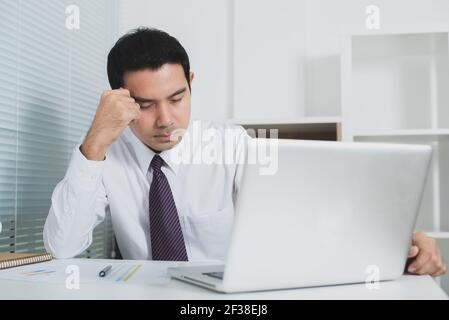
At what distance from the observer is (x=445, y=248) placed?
2.33m

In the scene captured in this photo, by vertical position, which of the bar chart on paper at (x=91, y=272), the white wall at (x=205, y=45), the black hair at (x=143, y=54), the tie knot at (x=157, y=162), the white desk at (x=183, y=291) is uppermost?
the white wall at (x=205, y=45)

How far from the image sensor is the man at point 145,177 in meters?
1.41

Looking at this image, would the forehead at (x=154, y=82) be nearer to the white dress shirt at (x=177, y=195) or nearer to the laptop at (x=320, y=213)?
the white dress shirt at (x=177, y=195)

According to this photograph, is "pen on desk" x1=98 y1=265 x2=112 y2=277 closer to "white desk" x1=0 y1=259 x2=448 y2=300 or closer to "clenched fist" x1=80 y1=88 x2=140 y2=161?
"white desk" x1=0 y1=259 x2=448 y2=300

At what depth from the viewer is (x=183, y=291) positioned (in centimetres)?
85

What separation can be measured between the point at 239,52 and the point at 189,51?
0.29 metres

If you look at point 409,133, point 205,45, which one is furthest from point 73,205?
point 205,45

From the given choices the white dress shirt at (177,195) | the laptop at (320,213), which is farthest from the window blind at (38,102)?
the laptop at (320,213)

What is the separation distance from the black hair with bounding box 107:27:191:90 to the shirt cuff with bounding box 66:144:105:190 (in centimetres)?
36

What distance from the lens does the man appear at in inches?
55.5

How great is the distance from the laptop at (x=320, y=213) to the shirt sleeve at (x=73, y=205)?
24.8 inches

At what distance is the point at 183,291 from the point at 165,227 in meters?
0.66
